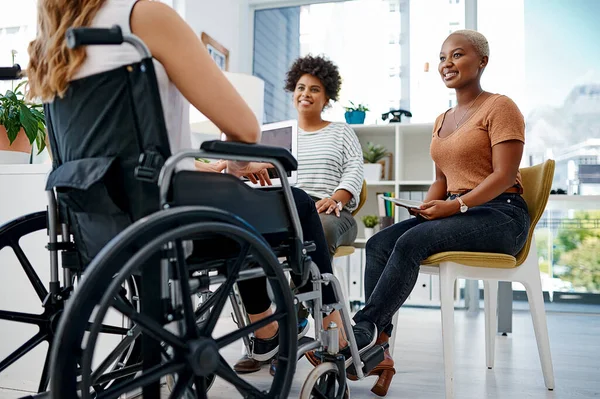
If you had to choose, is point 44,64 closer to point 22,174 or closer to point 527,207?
point 22,174

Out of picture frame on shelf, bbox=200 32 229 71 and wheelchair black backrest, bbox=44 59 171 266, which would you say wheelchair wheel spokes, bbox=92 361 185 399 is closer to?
wheelchair black backrest, bbox=44 59 171 266

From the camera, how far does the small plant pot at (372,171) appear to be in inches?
146

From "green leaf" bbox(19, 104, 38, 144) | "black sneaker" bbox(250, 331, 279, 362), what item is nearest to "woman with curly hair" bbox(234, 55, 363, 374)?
"black sneaker" bbox(250, 331, 279, 362)

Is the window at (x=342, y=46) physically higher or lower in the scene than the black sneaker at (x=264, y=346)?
higher

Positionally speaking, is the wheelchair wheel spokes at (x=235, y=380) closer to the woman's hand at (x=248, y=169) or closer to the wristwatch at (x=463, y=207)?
the woman's hand at (x=248, y=169)

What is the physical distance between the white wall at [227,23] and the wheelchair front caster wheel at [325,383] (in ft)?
8.67

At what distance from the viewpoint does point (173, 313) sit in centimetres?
94

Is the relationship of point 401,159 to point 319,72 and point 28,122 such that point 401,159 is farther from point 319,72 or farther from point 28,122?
point 28,122

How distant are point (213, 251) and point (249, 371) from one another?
3.37ft

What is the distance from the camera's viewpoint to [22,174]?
73.1 inches

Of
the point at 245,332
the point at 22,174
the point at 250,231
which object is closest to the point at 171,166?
the point at 250,231

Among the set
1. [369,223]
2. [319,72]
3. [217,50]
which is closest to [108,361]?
[319,72]

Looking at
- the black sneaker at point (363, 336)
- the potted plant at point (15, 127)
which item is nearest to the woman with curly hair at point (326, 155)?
the black sneaker at point (363, 336)

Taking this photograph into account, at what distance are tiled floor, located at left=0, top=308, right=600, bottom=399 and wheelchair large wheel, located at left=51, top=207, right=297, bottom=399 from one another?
2.58 ft
